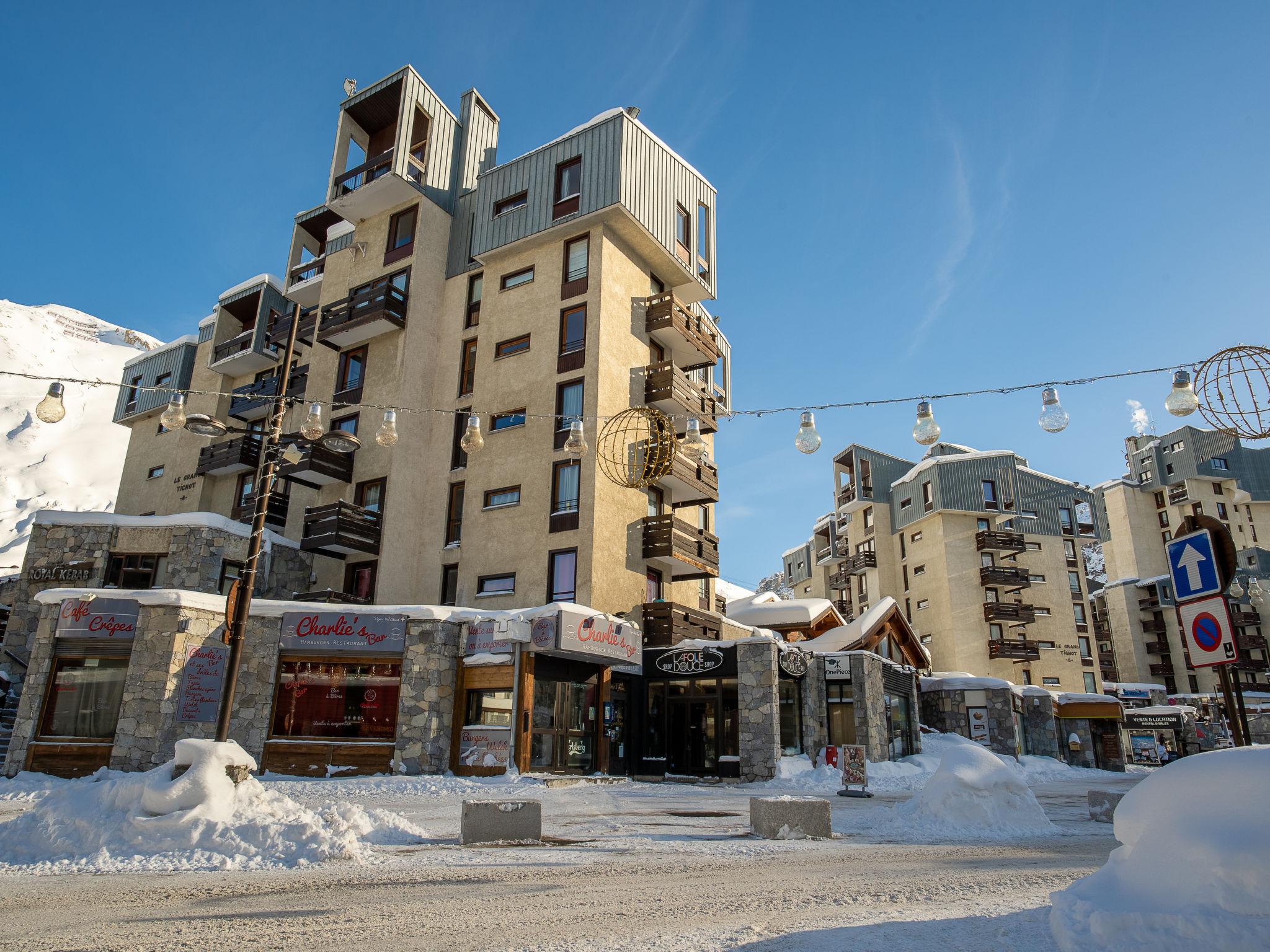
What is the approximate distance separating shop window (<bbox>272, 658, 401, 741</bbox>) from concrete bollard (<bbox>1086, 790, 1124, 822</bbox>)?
1564 centimetres

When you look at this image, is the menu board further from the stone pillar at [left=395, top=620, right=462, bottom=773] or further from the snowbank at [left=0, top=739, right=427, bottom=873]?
the snowbank at [left=0, top=739, right=427, bottom=873]

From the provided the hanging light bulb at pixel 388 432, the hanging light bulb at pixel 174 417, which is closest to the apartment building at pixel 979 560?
the hanging light bulb at pixel 388 432

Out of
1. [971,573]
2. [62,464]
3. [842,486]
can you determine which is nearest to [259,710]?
[971,573]

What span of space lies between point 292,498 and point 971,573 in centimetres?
4224

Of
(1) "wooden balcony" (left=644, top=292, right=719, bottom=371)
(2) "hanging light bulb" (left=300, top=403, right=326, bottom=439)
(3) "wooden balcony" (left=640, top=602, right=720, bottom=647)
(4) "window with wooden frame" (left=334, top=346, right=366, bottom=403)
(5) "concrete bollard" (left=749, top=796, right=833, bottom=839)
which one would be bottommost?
(5) "concrete bollard" (left=749, top=796, right=833, bottom=839)

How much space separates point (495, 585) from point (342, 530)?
5185mm

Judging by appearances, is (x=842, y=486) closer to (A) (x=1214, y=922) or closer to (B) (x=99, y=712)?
(B) (x=99, y=712)

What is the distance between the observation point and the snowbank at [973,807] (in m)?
12.5

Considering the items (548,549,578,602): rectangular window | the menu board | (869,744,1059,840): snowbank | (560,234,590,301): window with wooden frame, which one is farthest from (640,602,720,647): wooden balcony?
(869,744,1059,840): snowbank

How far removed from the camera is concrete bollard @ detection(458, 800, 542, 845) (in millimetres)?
10586

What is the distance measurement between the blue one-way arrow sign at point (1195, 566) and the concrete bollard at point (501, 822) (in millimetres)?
7736

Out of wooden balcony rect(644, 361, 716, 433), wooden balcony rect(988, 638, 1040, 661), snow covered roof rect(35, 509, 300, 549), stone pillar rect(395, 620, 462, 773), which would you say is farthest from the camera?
wooden balcony rect(988, 638, 1040, 661)

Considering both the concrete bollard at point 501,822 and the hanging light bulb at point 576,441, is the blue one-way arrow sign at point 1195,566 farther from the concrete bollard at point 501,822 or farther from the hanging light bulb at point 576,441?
the hanging light bulb at point 576,441

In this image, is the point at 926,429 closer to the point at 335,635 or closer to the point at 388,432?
the point at 388,432
